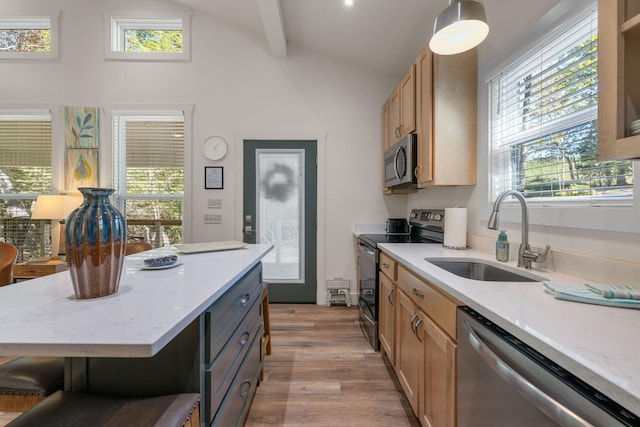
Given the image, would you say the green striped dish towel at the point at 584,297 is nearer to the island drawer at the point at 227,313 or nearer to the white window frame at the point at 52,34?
the island drawer at the point at 227,313

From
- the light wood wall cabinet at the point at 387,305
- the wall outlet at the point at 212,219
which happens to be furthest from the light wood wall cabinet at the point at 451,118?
the wall outlet at the point at 212,219

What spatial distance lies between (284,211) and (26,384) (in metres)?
2.54

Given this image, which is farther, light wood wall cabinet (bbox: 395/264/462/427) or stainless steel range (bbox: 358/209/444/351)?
stainless steel range (bbox: 358/209/444/351)

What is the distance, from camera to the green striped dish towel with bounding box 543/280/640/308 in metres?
0.78

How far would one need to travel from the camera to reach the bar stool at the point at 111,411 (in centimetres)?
71

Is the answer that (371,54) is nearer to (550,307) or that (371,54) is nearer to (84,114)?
(550,307)

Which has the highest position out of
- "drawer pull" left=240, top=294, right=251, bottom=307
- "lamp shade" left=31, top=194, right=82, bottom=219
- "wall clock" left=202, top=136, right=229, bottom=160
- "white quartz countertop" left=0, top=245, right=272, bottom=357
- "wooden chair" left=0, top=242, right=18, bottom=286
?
"wall clock" left=202, top=136, right=229, bottom=160

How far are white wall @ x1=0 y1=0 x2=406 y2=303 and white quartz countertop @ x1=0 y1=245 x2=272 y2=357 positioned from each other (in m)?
2.24

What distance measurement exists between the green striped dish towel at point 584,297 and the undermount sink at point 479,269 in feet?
1.36

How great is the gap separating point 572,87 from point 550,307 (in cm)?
108

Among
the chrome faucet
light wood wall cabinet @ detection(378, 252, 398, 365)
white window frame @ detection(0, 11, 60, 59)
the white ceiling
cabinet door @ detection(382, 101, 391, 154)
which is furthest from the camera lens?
white window frame @ detection(0, 11, 60, 59)

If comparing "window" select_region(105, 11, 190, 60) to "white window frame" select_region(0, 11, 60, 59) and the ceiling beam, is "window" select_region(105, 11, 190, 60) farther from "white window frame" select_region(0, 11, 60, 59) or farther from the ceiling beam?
the ceiling beam

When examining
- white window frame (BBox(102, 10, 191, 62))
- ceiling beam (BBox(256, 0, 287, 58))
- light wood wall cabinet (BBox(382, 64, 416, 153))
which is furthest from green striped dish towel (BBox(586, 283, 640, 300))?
white window frame (BBox(102, 10, 191, 62))

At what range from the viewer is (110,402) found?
79cm
